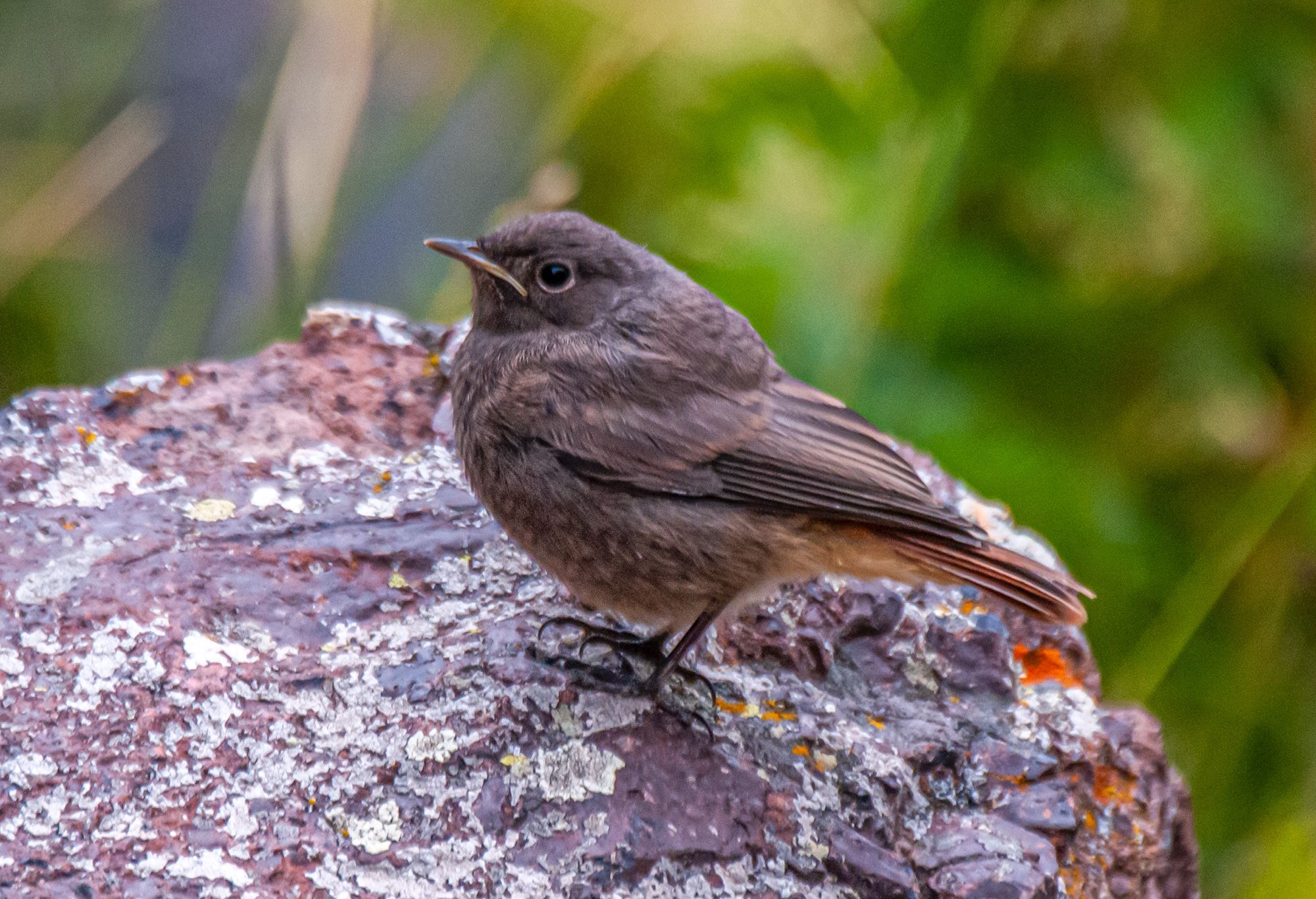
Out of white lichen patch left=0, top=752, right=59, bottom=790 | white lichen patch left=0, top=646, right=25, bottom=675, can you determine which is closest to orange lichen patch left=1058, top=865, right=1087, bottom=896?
white lichen patch left=0, top=752, right=59, bottom=790

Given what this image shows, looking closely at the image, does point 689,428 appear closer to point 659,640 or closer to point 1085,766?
point 659,640

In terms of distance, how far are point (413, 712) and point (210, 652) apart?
0.48 metres

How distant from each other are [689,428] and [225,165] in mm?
2864

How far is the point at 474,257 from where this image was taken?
12.9ft

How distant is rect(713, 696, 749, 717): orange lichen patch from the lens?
350 cm

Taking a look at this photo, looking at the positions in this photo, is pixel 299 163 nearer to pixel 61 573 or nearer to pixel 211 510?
pixel 211 510

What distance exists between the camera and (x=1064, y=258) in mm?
5684

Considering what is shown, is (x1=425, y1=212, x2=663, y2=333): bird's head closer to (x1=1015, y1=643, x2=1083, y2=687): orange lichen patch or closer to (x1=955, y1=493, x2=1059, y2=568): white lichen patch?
(x1=955, y1=493, x2=1059, y2=568): white lichen patch

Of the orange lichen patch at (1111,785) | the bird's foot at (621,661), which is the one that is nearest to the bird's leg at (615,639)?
the bird's foot at (621,661)

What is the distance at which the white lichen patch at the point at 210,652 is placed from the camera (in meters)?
3.21

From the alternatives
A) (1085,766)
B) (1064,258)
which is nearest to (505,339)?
(1085,766)

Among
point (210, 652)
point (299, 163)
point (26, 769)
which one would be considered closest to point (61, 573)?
point (210, 652)

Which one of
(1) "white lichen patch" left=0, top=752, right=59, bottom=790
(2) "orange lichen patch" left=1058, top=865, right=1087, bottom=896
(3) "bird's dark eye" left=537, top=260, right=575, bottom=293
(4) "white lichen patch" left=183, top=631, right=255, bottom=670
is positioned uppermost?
(3) "bird's dark eye" left=537, top=260, right=575, bottom=293

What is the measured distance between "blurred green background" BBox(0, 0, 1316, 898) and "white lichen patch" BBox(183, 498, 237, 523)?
1.76 meters
